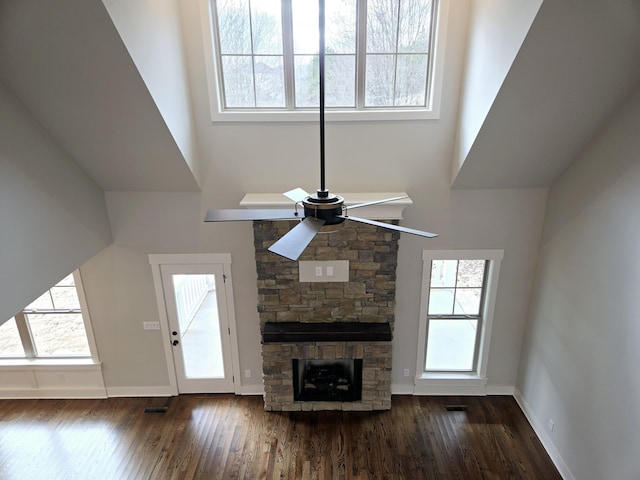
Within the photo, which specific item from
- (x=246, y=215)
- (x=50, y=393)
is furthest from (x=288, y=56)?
(x=50, y=393)

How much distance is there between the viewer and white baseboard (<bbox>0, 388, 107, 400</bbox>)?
5.43 m

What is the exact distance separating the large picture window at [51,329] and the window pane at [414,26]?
15.6 ft

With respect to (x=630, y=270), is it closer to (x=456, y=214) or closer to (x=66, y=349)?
(x=456, y=214)

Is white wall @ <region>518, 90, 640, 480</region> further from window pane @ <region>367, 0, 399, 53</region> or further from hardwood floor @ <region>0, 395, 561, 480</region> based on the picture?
window pane @ <region>367, 0, 399, 53</region>

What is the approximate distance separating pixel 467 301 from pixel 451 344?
0.64 metres

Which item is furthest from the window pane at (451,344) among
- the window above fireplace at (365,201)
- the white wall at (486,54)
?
the white wall at (486,54)

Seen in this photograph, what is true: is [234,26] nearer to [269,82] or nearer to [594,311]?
[269,82]

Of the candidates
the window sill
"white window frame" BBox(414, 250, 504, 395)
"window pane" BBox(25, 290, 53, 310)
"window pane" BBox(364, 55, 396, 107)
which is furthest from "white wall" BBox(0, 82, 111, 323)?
the window sill

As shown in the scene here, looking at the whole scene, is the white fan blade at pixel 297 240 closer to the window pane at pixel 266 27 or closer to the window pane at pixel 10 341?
the window pane at pixel 266 27

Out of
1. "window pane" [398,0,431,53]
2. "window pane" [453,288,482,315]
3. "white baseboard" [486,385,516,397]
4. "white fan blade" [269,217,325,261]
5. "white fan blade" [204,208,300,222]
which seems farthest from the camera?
"white baseboard" [486,385,516,397]

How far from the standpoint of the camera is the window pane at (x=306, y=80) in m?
4.31

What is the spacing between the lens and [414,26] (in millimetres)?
4156

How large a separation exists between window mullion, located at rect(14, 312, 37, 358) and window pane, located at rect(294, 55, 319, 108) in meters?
4.38

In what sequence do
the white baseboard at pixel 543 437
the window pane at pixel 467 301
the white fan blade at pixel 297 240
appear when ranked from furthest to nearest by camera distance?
the window pane at pixel 467 301
the white baseboard at pixel 543 437
the white fan blade at pixel 297 240
